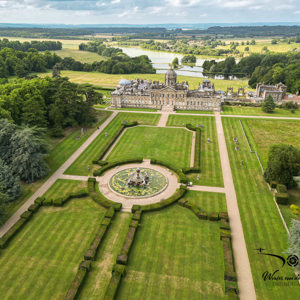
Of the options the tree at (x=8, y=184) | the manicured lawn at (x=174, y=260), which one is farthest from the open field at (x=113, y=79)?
the manicured lawn at (x=174, y=260)

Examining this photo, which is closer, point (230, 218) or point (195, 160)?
point (230, 218)

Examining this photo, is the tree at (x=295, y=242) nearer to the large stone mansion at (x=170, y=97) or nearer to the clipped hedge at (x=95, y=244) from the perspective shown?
the clipped hedge at (x=95, y=244)

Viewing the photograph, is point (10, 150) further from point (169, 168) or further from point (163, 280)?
point (163, 280)

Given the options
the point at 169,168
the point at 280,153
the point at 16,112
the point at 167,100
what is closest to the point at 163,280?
the point at 169,168

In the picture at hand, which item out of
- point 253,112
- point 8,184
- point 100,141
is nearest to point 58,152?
point 100,141

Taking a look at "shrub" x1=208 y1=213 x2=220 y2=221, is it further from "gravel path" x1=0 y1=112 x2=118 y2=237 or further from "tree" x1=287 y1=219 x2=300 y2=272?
"gravel path" x1=0 y1=112 x2=118 y2=237

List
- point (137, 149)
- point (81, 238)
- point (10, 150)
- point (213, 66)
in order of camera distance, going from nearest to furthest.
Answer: point (81, 238) → point (10, 150) → point (137, 149) → point (213, 66)

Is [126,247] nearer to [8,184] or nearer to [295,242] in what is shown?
[295,242]
